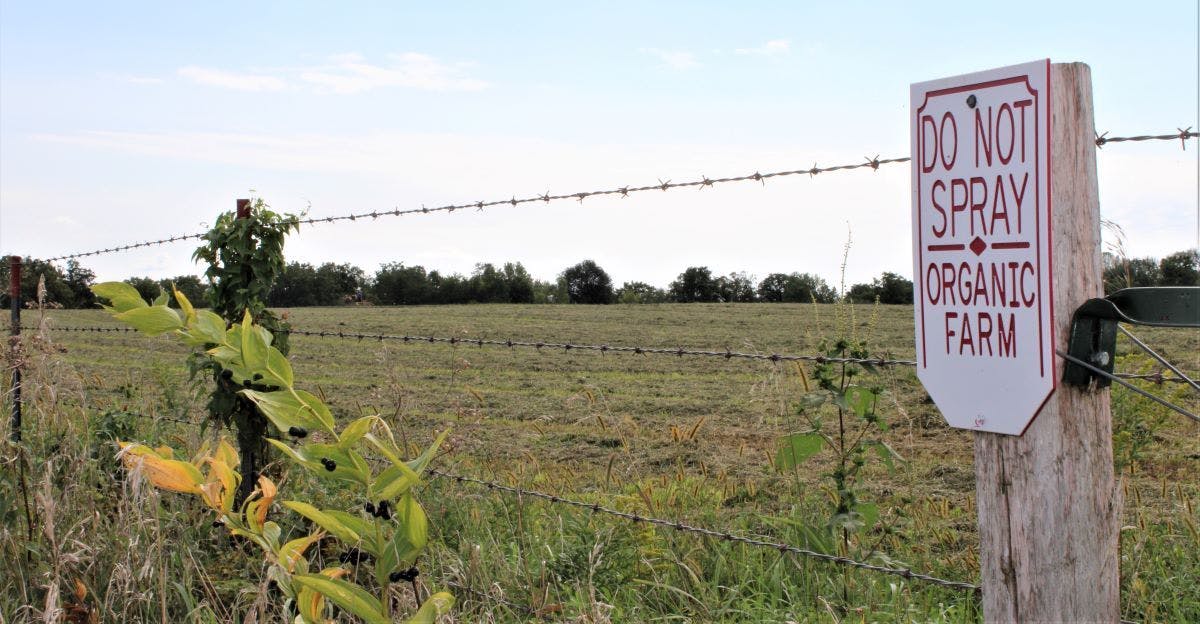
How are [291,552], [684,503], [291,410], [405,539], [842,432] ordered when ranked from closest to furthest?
[291,410] → [405,539] → [291,552] → [842,432] → [684,503]

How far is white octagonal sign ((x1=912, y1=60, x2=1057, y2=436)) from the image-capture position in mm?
1845

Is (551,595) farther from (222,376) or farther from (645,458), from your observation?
(645,458)

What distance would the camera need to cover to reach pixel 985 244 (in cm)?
191

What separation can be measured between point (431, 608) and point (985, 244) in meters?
1.39

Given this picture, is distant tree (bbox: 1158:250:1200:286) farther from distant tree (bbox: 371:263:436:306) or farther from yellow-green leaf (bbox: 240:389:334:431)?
distant tree (bbox: 371:263:436:306)

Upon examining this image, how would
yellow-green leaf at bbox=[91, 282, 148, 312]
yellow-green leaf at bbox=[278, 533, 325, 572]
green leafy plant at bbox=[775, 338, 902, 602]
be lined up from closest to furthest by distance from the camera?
yellow-green leaf at bbox=[278, 533, 325, 572] < yellow-green leaf at bbox=[91, 282, 148, 312] < green leafy plant at bbox=[775, 338, 902, 602]

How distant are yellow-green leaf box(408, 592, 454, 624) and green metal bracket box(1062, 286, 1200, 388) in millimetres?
1387

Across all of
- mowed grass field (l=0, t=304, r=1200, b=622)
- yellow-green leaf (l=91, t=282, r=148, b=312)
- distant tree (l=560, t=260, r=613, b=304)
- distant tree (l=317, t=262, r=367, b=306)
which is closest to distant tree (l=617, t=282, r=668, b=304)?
distant tree (l=560, t=260, r=613, b=304)

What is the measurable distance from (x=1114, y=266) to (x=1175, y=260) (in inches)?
73.0

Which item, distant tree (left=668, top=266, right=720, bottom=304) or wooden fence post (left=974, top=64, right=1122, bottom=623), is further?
distant tree (left=668, top=266, right=720, bottom=304)

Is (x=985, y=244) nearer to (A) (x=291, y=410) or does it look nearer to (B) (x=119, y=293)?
(A) (x=291, y=410)

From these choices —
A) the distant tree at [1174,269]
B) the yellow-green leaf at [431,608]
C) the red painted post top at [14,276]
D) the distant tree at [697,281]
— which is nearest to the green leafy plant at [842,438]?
the distant tree at [1174,269]

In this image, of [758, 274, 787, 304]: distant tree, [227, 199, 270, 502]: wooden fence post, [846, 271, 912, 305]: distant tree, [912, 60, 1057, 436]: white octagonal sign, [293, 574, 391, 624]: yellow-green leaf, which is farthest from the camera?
[758, 274, 787, 304]: distant tree

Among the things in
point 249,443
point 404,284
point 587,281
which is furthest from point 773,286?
point 249,443
